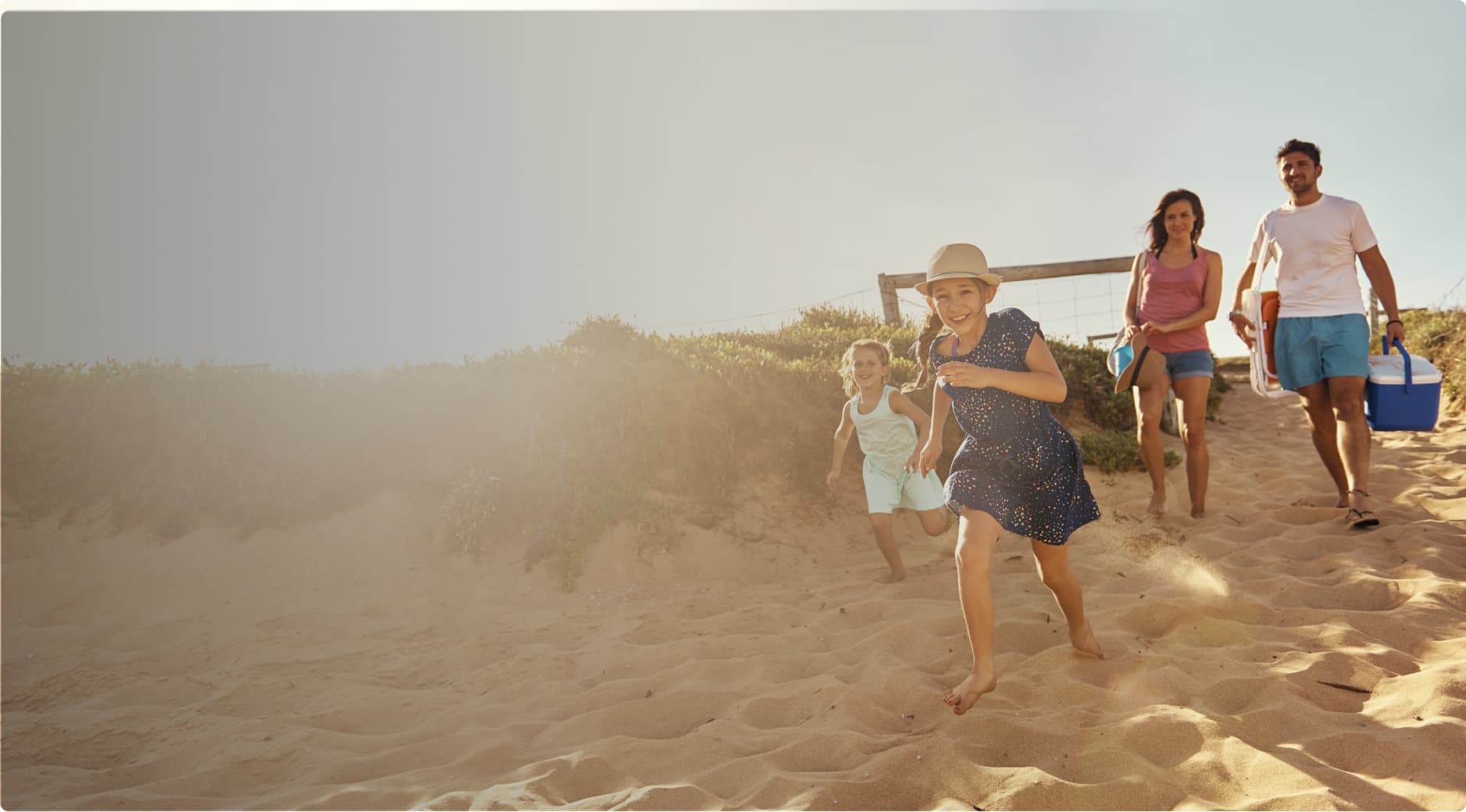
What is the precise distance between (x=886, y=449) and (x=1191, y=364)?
223 cm

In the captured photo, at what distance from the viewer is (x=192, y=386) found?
7848 millimetres

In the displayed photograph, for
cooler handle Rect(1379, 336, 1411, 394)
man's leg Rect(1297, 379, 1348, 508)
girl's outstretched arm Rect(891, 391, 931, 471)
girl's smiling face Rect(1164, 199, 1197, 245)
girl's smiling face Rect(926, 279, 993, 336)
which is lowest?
man's leg Rect(1297, 379, 1348, 508)

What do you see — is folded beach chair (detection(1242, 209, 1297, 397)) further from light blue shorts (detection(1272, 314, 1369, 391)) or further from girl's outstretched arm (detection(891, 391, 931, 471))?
girl's outstretched arm (detection(891, 391, 931, 471))

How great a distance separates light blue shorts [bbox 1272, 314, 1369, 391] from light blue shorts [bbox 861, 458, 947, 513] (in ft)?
8.28

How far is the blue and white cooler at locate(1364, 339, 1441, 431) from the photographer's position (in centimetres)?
532

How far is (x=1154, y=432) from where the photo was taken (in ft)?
19.7

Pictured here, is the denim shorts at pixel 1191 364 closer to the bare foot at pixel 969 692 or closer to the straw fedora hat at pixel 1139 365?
the straw fedora hat at pixel 1139 365

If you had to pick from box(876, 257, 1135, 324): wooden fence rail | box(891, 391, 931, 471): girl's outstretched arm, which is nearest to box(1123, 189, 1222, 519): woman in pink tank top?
box(891, 391, 931, 471): girl's outstretched arm

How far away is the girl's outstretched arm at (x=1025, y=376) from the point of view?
10.8 feet

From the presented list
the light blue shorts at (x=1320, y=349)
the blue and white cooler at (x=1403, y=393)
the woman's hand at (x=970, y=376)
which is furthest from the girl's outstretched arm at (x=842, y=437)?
the blue and white cooler at (x=1403, y=393)

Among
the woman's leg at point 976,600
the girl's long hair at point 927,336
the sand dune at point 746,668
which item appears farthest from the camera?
the girl's long hair at point 927,336

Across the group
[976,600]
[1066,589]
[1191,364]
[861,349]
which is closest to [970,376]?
[976,600]

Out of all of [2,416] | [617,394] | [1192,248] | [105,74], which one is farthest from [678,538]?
[105,74]

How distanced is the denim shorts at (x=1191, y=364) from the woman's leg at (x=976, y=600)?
3277 mm
